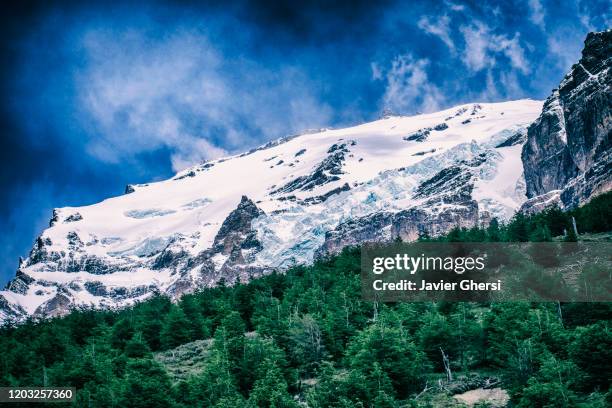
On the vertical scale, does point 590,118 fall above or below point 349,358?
above

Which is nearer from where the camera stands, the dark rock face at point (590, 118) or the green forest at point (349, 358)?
the green forest at point (349, 358)

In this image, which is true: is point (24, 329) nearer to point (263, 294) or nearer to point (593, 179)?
point (263, 294)

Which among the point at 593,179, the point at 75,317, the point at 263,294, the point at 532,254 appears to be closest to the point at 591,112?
the point at 593,179

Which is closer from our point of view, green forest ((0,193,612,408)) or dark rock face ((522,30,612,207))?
green forest ((0,193,612,408))

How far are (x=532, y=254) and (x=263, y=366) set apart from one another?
4444cm

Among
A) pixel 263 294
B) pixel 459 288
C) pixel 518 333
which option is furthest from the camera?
pixel 263 294

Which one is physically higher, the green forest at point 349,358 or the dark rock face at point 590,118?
the dark rock face at point 590,118

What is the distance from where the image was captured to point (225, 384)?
54875 mm

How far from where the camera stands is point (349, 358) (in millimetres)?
58750

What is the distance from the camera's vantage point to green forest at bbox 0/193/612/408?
46.7 m

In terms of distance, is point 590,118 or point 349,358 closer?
point 349,358

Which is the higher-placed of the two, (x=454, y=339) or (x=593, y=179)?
(x=593, y=179)

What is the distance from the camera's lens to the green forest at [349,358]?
46719 millimetres

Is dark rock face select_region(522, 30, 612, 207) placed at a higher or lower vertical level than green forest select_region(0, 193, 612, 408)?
higher
